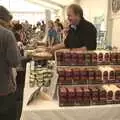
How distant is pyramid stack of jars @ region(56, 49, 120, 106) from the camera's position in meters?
2.08

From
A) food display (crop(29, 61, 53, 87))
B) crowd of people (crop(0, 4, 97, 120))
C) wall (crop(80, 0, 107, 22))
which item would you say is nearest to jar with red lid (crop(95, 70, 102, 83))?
crowd of people (crop(0, 4, 97, 120))

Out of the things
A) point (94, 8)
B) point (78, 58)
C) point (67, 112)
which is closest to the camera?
point (67, 112)

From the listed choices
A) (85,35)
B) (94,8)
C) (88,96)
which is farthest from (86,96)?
(94,8)

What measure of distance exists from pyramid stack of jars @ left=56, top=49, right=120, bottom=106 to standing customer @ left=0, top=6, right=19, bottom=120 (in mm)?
493

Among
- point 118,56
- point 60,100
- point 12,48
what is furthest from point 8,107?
point 118,56

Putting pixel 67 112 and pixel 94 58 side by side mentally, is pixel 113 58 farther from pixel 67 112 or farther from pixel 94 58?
pixel 67 112

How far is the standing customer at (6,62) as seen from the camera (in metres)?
2.58

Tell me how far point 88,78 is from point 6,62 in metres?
0.83

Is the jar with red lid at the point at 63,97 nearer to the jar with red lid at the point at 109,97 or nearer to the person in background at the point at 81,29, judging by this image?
the jar with red lid at the point at 109,97

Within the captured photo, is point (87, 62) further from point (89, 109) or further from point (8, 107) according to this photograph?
point (8, 107)

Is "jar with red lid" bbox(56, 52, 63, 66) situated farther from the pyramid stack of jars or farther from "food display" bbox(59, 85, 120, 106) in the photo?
"food display" bbox(59, 85, 120, 106)

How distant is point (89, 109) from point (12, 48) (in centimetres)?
88

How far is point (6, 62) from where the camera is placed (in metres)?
2.68

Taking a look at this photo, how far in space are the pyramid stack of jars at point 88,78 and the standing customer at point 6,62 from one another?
49 centimetres
